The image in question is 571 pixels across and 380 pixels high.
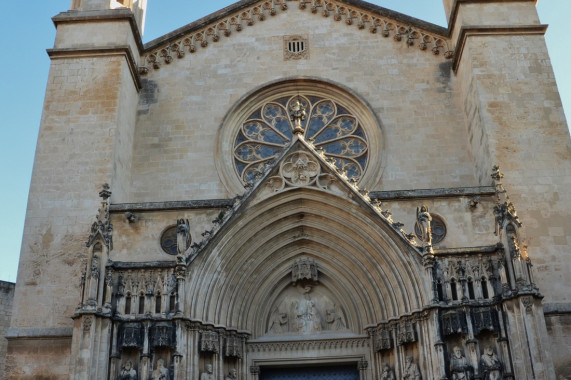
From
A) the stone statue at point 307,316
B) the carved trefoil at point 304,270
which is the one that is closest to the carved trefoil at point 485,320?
the stone statue at point 307,316

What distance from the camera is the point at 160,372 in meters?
12.9

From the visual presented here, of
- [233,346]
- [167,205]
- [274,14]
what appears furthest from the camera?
[274,14]

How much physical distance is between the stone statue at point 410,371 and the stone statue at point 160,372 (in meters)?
4.58

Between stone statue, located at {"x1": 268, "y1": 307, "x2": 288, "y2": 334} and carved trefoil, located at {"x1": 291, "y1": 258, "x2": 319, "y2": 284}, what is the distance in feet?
2.65

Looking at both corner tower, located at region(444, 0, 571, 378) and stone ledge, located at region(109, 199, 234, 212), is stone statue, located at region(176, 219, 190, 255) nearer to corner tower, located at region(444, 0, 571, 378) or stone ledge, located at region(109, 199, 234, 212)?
stone ledge, located at region(109, 199, 234, 212)

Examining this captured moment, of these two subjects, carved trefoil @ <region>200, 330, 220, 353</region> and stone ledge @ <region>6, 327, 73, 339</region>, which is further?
stone ledge @ <region>6, 327, 73, 339</region>

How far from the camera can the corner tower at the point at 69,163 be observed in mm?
14344

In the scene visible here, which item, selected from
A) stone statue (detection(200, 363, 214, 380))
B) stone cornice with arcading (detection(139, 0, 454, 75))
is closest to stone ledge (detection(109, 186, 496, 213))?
stone statue (detection(200, 363, 214, 380))

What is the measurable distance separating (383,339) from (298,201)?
11.2 ft

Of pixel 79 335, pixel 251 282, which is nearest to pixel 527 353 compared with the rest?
pixel 251 282

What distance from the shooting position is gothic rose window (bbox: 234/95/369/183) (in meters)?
17.8

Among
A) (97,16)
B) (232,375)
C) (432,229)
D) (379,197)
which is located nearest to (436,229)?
(432,229)

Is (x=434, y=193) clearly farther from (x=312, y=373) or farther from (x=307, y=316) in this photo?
(x=312, y=373)

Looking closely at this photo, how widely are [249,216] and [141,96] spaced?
237 inches
